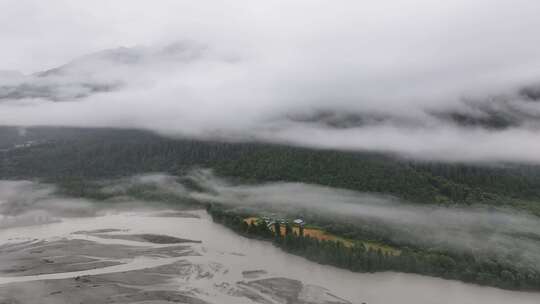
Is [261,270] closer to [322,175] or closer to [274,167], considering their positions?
[322,175]

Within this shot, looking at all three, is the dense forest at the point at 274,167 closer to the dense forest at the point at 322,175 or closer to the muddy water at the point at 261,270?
the dense forest at the point at 322,175

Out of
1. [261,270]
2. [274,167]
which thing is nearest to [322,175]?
[274,167]

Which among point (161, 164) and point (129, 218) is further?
point (161, 164)

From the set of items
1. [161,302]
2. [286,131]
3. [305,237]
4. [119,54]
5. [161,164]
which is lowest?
[161,302]

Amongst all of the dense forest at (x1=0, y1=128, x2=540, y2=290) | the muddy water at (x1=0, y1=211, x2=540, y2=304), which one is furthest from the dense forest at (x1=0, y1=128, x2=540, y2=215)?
the muddy water at (x1=0, y1=211, x2=540, y2=304)

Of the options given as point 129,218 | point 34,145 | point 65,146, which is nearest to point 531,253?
point 129,218

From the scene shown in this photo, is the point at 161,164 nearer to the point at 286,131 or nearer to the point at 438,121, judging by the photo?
the point at 286,131

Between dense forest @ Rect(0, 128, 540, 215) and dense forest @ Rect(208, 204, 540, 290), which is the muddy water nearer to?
dense forest @ Rect(208, 204, 540, 290)
